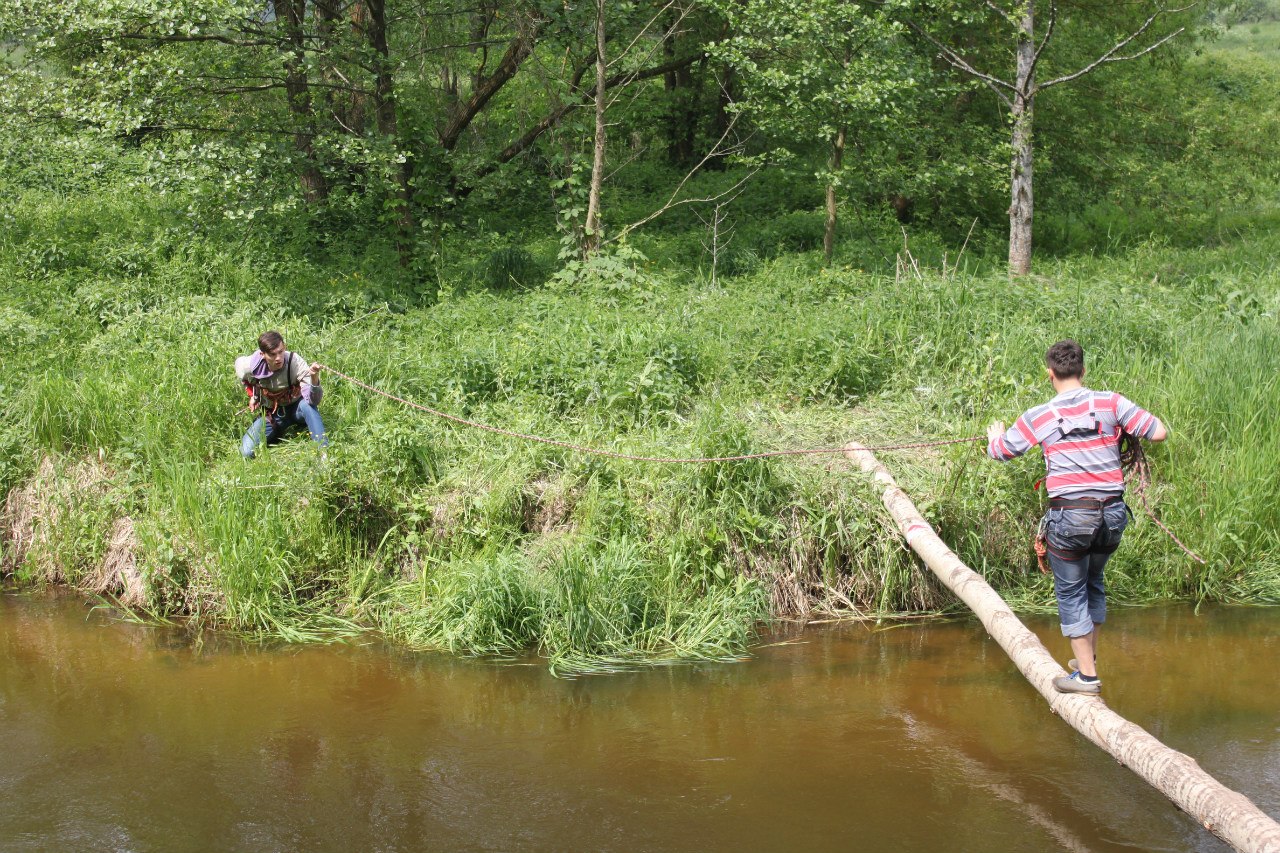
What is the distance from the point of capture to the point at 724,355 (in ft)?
29.8

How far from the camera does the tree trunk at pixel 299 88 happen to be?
38.8ft

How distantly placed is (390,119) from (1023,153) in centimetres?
769

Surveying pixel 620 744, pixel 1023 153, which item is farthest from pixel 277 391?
pixel 1023 153

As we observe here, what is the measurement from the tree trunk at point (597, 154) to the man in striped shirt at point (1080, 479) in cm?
739

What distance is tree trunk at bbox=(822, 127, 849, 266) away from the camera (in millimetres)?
12820

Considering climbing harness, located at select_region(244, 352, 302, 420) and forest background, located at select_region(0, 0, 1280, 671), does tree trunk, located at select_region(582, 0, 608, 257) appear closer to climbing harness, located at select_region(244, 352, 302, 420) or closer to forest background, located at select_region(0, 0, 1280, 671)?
forest background, located at select_region(0, 0, 1280, 671)

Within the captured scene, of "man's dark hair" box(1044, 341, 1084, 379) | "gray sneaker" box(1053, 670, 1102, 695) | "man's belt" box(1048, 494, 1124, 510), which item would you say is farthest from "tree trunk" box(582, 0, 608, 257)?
"gray sneaker" box(1053, 670, 1102, 695)

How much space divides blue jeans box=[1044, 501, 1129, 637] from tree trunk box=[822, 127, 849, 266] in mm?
8076

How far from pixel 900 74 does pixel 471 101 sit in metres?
5.76

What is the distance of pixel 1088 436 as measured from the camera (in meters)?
5.23

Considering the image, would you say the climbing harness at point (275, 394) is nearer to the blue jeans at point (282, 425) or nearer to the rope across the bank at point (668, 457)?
the blue jeans at point (282, 425)

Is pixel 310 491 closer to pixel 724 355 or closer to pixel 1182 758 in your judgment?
pixel 724 355

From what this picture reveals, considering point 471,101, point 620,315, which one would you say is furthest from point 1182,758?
point 471,101

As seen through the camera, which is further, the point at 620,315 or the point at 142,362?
the point at 620,315
